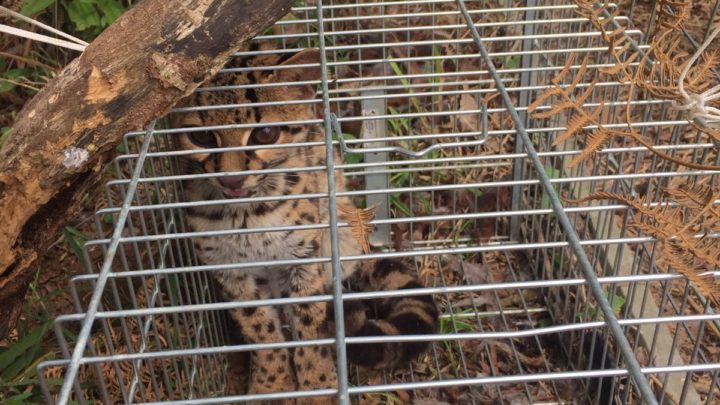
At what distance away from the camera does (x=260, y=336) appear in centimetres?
262

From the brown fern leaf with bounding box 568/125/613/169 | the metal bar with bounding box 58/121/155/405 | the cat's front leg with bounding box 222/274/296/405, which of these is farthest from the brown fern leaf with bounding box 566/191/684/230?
the cat's front leg with bounding box 222/274/296/405

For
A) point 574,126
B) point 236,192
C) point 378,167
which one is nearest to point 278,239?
point 236,192

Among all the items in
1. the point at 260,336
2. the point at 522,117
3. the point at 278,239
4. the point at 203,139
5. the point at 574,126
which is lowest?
the point at 260,336

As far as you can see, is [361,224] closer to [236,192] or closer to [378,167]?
[236,192]

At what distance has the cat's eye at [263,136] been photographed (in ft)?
7.63

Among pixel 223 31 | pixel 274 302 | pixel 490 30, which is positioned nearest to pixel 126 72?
pixel 223 31

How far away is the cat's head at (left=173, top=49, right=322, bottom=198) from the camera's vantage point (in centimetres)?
222

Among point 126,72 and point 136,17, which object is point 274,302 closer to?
point 126,72

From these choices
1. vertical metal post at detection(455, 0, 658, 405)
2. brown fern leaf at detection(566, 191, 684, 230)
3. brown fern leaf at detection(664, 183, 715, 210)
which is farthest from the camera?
brown fern leaf at detection(664, 183, 715, 210)

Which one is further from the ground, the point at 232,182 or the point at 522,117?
the point at 232,182

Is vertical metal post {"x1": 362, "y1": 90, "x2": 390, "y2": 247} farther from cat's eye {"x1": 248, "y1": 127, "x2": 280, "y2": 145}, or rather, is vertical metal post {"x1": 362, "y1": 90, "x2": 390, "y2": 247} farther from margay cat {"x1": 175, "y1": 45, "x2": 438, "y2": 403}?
cat's eye {"x1": 248, "y1": 127, "x2": 280, "y2": 145}

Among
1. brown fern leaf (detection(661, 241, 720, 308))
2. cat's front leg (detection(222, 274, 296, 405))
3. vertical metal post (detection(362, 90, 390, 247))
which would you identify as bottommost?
cat's front leg (detection(222, 274, 296, 405))

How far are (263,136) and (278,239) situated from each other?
0.40 meters

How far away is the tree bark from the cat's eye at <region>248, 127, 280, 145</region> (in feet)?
1.60
